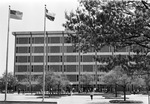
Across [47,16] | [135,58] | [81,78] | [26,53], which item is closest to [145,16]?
[135,58]

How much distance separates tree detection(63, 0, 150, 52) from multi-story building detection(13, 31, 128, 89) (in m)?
75.1

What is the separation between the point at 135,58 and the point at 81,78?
69352 millimetres

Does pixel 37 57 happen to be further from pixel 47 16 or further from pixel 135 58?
pixel 135 58

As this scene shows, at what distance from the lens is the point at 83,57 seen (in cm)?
9075

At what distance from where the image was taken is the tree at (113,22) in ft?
40.9

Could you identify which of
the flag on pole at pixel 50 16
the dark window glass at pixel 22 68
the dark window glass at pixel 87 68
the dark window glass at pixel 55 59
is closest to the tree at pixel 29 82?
the dark window glass at pixel 22 68

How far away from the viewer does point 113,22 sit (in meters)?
12.5

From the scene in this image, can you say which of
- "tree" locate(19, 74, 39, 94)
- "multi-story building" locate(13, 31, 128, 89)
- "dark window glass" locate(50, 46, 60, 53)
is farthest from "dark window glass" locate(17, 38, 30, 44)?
"tree" locate(19, 74, 39, 94)

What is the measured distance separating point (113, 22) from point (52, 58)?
80.7 m

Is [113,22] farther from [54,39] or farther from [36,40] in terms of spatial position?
[36,40]

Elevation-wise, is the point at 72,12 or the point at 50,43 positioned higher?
the point at 50,43

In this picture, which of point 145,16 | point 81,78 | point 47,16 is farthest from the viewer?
point 81,78

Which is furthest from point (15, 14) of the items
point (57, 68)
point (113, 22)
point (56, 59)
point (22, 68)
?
point (22, 68)

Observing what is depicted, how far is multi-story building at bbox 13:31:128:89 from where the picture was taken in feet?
298
